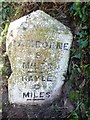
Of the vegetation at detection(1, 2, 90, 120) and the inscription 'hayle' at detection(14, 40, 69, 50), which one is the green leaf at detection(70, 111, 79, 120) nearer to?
the vegetation at detection(1, 2, 90, 120)

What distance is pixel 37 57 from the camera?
10.0 feet

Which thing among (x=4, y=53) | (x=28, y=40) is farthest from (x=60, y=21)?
(x=4, y=53)

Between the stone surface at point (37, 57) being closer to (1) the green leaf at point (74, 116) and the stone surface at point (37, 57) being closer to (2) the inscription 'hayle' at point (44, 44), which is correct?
(2) the inscription 'hayle' at point (44, 44)

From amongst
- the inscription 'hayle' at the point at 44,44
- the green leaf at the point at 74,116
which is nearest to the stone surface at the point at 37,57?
the inscription 'hayle' at the point at 44,44

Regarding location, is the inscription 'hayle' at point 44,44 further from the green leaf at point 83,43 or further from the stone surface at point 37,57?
the green leaf at point 83,43

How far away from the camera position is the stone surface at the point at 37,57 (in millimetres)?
3000

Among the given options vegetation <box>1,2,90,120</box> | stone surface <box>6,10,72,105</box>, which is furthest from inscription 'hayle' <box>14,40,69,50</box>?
Answer: vegetation <box>1,2,90,120</box>

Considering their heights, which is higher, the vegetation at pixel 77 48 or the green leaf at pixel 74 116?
Result: the vegetation at pixel 77 48

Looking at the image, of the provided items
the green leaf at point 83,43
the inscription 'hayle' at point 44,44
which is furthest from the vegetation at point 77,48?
the inscription 'hayle' at point 44,44

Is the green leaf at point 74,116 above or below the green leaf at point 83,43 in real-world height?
below

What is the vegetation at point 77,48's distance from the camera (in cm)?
306

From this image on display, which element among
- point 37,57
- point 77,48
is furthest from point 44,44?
point 77,48

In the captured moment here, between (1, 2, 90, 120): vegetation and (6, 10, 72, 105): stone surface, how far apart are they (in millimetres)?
72

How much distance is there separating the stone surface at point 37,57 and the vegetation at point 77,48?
72 millimetres
